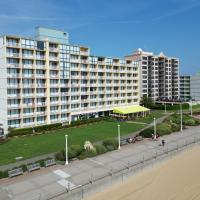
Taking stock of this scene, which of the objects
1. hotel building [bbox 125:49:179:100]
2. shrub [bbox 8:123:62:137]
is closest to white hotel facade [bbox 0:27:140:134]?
shrub [bbox 8:123:62:137]

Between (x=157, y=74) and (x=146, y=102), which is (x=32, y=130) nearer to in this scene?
(x=146, y=102)

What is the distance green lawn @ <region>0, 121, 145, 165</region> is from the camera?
139ft

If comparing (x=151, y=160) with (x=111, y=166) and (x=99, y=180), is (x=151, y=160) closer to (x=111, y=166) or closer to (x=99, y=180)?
(x=111, y=166)

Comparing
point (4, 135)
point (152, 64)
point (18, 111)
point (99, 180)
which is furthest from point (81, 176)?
point (152, 64)

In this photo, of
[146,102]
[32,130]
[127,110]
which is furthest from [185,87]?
[32,130]

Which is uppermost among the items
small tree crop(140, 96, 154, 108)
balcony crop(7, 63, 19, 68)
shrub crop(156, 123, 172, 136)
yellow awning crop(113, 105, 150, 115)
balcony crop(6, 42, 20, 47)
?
balcony crop(6, 42, 20, 47)

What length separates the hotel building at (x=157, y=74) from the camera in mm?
120375

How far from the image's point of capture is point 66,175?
30.4 meters

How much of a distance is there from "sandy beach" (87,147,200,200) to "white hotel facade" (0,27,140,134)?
37.9m

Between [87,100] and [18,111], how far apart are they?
70.9 feet

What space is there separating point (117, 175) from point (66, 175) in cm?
566

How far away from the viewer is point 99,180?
92.9ft

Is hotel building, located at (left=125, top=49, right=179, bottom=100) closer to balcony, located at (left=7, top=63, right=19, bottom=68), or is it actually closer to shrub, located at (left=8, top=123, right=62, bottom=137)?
shrub, located at (left=8, top=123, right=62, bottom=137)

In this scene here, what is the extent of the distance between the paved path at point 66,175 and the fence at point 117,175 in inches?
19.5
